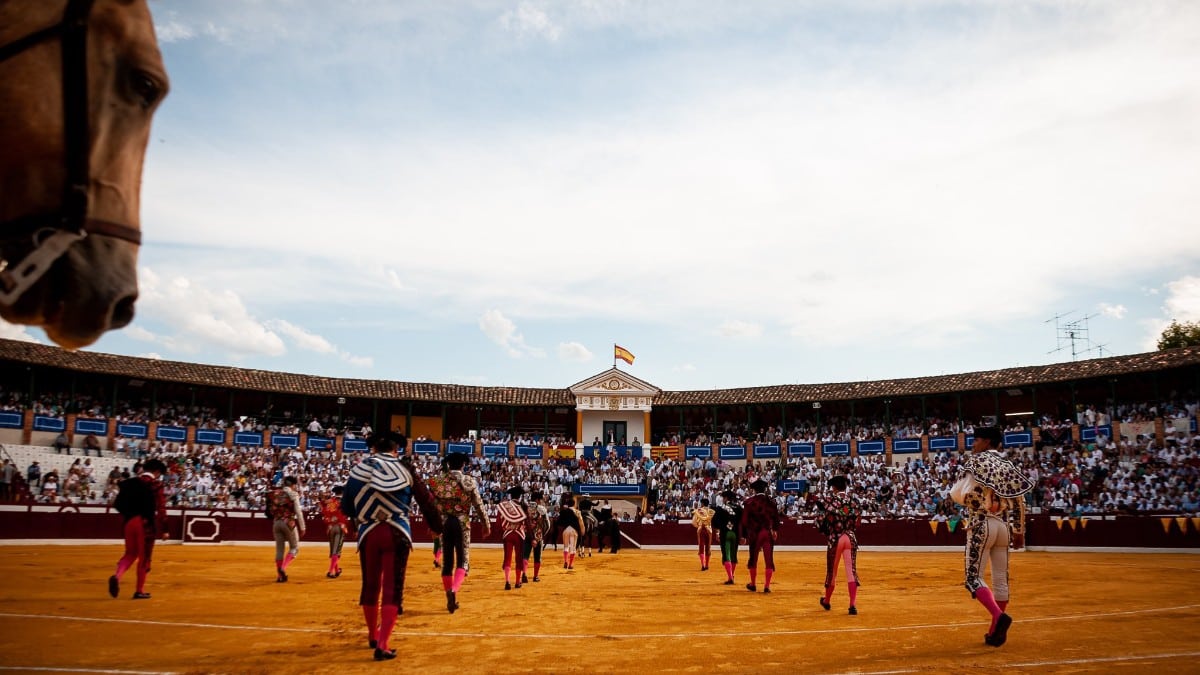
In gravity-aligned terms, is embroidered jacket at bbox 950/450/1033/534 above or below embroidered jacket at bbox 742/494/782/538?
above

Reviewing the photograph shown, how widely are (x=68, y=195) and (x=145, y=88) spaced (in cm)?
48

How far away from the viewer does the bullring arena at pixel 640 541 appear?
6.85 meters

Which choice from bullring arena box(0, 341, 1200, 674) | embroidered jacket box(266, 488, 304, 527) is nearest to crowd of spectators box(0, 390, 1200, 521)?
bullring arena box(0, 341, 1200, 674)

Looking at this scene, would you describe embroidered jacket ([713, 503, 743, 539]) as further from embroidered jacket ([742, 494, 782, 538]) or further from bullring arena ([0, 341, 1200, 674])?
embroidered jacket ([742, 494, 782, 538])

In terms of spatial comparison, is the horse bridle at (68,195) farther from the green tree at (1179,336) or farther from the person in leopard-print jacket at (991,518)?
the green tree at (1179,336)

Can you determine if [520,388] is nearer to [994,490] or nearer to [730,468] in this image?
[730,468]

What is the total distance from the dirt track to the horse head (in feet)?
15.1

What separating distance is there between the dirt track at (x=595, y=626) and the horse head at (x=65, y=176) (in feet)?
15.1

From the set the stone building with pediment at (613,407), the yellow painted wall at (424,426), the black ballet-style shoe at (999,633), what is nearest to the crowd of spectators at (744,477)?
the stone building with pediment at (613,407)

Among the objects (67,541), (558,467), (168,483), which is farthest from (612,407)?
(67,541)

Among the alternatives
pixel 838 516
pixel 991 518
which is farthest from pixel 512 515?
Answer: pixel 991 518

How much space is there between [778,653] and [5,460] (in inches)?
1150

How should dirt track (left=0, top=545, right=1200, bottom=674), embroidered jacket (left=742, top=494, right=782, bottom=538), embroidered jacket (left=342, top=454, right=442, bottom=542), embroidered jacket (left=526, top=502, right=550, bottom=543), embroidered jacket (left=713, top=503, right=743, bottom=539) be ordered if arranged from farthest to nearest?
embroidered jacket (left=713, top=503, right=743, bottom=539) → embroidered jacket (left=526, top=502, right=550, bottom=543) → embroidered jacket (left=742, top=494, right=782, bottom=538) → embroidered jacket (left=342, top=454, right=442, bottom=542) → dirt track (left=0, top=545, right=1200, bottom=674)

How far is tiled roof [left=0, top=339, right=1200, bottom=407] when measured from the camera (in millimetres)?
32344
